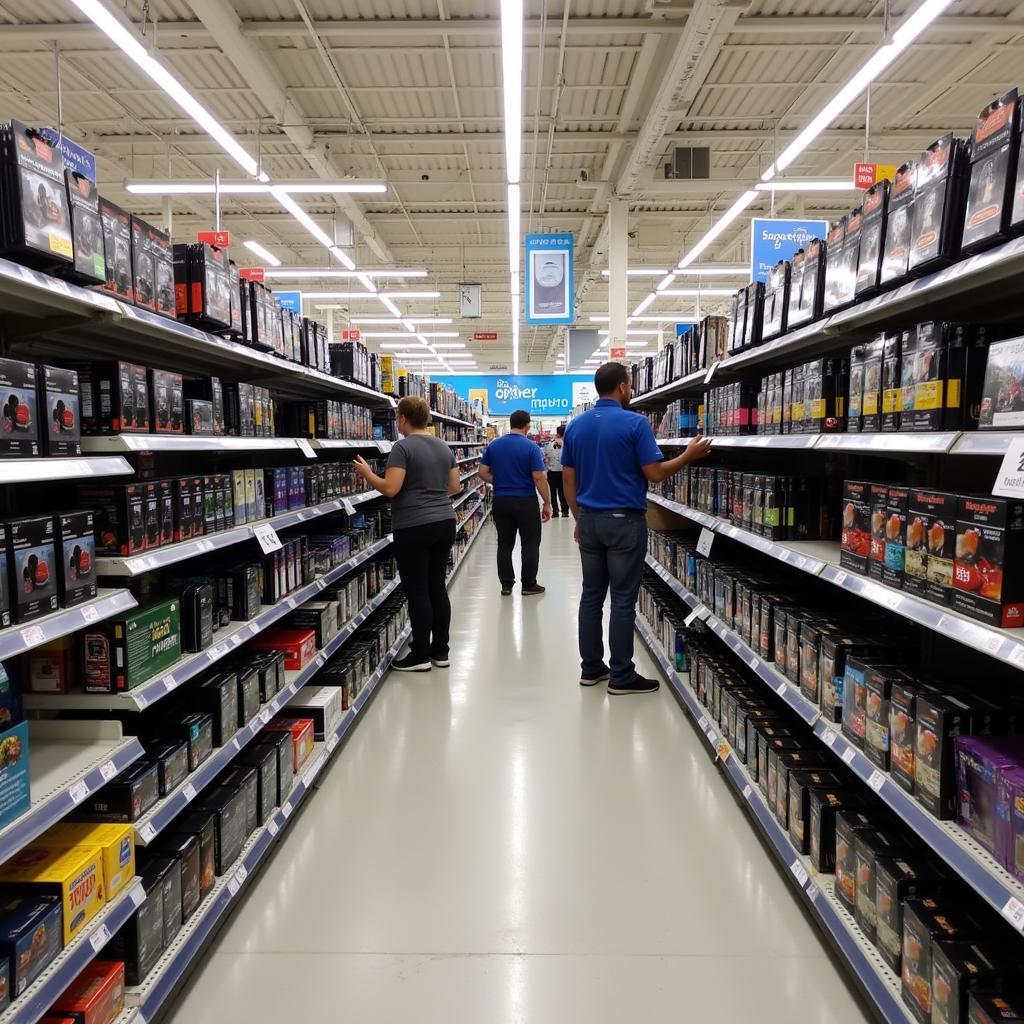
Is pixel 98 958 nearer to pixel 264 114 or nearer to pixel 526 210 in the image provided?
pixel 264 114

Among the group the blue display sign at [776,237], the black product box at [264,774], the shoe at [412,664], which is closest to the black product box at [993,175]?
the black product box at [264,774]

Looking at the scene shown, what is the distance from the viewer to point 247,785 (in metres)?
2.53

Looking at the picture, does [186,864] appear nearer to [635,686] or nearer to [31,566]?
[31,566]

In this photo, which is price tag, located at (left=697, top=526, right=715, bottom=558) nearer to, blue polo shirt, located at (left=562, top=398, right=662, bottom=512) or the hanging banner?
blue polo shirt, located at (left=562, top=398, right=662, bottom=512)

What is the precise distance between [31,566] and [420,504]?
2949 millimetres

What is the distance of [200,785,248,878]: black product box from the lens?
2305 millimetres

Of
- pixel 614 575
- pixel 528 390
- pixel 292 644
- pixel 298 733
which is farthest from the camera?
pixel 528 390

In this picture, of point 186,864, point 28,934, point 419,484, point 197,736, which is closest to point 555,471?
point 419,484

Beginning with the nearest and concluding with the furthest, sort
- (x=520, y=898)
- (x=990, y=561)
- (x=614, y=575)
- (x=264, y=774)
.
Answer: (x=990, y=561), (x=520, y=898), (x=264, y=774), (x=614, y=575)

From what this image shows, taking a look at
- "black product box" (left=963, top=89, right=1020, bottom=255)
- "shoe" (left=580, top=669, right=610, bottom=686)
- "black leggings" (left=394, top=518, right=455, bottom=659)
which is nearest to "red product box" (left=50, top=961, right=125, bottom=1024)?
"black product box" (left=963, top=89, right=1020, bottom=255)

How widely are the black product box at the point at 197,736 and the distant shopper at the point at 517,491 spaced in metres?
4.79

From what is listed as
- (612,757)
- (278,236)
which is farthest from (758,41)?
(278,236)

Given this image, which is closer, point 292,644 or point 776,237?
point 292,644

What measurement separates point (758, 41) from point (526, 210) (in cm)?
625
